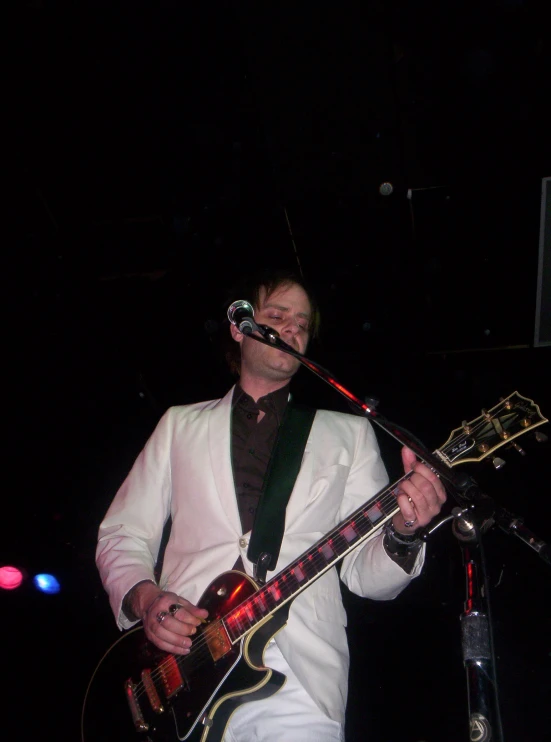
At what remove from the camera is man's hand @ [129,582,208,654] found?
6.14ft

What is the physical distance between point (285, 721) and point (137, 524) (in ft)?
A: 3.50

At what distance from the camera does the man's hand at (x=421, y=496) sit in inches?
72.3

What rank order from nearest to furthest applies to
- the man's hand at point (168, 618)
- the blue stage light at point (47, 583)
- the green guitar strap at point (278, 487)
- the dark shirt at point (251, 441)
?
the man's hand at point (168, 618) → the green guitar strap at point (278, 487) → the dark shirt at point (251, 441) → the blue stage light at point (47, 583)

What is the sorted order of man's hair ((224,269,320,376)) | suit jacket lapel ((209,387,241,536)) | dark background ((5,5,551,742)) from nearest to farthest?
suit jacket lapel ((209,387,241,536)) < dark background ((5,5,551,742)) < man's hair ((224,269,320,376))

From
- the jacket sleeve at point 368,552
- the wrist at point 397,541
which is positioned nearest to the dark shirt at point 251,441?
the jacket sleeve at point 368,552

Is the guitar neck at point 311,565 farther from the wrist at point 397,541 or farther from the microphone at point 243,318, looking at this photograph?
the microphone at point 243,318

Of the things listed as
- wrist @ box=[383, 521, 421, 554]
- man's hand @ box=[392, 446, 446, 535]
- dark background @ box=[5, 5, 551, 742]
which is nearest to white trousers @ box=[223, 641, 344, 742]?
wrist @ box=[383, 521, 421, 554]

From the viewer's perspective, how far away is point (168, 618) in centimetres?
190

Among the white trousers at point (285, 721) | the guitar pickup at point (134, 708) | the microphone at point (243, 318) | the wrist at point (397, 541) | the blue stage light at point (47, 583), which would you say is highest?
the microphone at point (243, 318)

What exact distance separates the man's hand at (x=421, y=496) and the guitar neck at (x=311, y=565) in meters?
0.09

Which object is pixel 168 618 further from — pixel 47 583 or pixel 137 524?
pixel 47 583

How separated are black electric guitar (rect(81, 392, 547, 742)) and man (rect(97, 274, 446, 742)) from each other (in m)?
0.08

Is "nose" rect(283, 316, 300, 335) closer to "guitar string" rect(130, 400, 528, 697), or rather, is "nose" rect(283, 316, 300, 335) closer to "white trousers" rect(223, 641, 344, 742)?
"guitar string" rect(130, 400, 528, 697)

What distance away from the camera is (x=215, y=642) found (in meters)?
1.93
